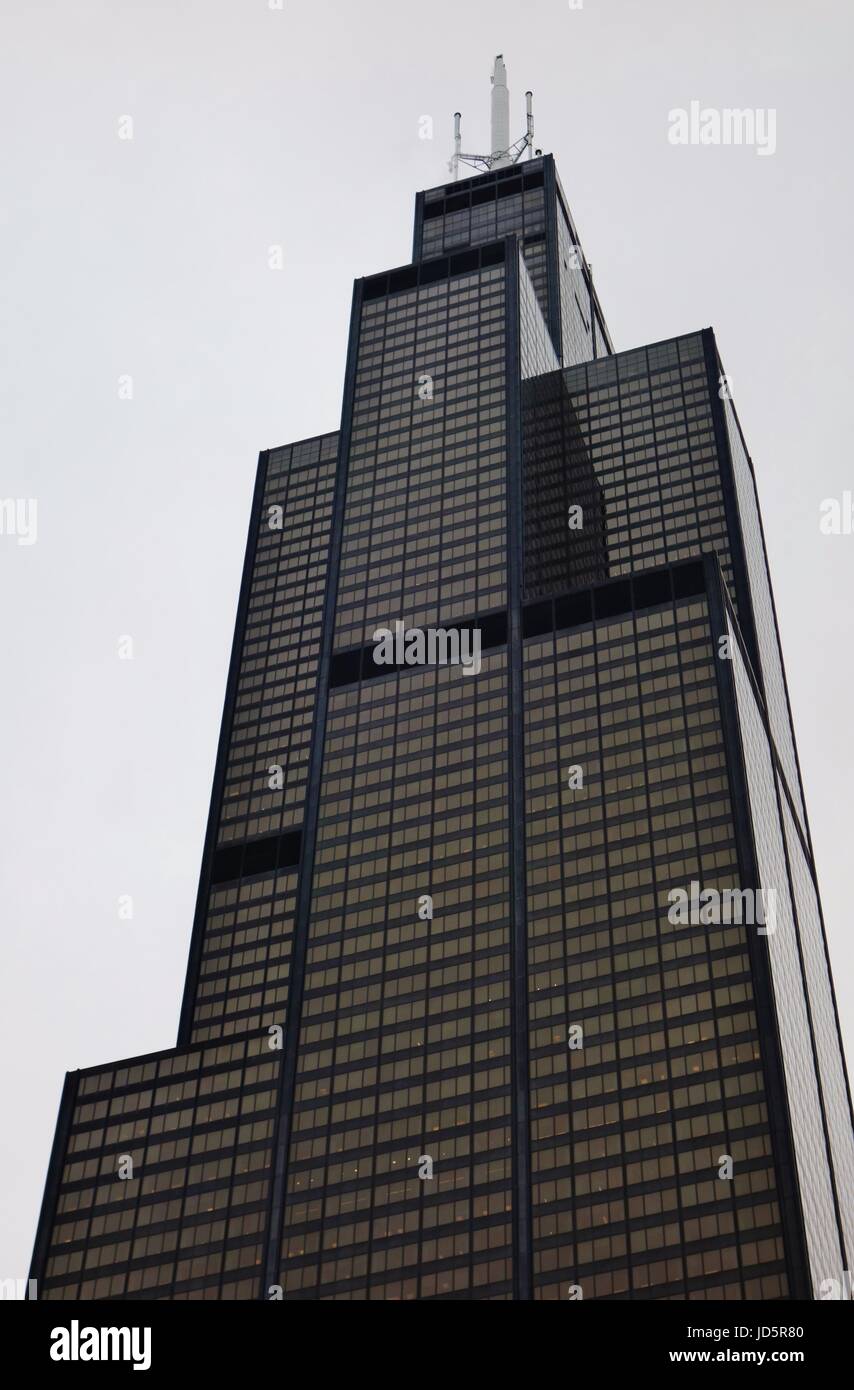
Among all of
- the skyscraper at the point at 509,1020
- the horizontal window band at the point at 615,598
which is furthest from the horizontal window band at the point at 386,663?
the horizontal window band at the point at 615,598

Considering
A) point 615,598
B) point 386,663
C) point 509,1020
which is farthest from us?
point 386,663

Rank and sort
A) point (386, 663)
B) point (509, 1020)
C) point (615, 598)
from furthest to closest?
point (386, 663) < point (615, 598) < point (509, 1020)

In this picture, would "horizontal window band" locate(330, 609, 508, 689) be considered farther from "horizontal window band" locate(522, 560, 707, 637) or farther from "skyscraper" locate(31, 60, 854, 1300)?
"horizontal window band" locate(522, 560, 707, 637)

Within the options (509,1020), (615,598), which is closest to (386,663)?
(615,598)

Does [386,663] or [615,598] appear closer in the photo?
[615,598]

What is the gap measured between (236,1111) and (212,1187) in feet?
31.5

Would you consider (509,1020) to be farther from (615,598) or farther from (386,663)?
(615,598)

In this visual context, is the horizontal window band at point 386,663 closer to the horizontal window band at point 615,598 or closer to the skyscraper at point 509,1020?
the skyscraper at point 509,1020

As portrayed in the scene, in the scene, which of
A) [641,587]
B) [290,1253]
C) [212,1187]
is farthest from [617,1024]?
[641,587]

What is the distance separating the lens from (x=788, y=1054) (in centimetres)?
14050
